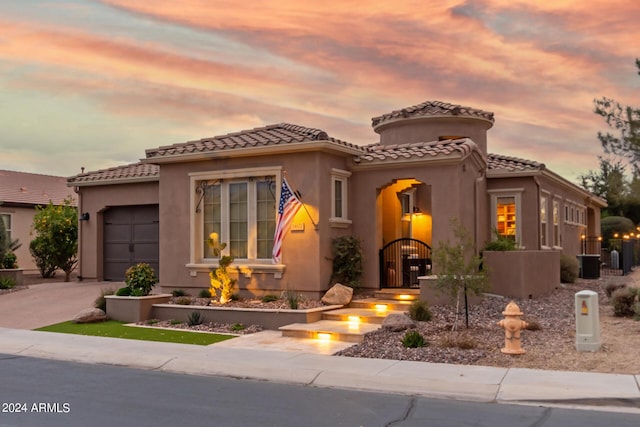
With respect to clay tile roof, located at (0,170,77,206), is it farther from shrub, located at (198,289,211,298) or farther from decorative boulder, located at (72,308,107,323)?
shrub, located at (198,289,211,298)

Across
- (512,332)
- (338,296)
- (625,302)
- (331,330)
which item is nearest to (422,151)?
(338,296)

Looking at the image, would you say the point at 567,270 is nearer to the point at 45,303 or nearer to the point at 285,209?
the point at 285,209

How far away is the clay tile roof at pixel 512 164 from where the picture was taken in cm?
1966

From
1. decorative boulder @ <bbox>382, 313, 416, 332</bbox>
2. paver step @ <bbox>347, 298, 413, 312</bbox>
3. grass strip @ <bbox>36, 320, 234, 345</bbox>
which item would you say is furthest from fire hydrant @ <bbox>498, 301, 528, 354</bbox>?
grass strip @ <bbox>36, 320, 234, 345</bbox>

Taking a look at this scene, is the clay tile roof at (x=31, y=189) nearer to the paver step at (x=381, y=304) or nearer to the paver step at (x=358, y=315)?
the paver step at (x=381, y=304)

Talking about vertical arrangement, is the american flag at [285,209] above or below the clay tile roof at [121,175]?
below

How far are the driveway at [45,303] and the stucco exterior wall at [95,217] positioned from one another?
691mm

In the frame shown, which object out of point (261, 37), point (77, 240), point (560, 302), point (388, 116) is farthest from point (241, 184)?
point (77, 240)

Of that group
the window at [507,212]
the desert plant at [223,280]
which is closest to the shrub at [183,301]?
the desert plant at [223,280]

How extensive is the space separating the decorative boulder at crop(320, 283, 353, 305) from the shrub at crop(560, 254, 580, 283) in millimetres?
10133

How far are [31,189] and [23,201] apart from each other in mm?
2688

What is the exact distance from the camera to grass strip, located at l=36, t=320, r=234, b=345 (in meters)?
12.6

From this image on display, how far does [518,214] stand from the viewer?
20.0 m

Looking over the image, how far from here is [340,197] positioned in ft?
52.3
